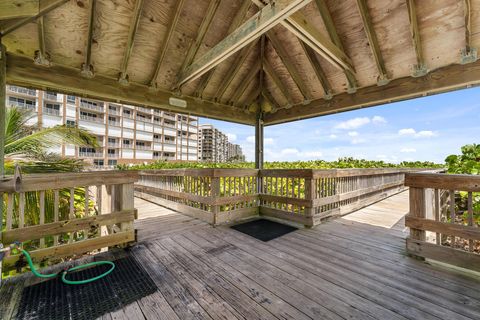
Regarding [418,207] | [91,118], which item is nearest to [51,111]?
[91,118]

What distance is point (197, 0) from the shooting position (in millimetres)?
3148

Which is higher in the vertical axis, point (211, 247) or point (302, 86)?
point (302, 86)

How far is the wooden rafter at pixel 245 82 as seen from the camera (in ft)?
14.9

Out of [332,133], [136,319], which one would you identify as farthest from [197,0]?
[332,133]

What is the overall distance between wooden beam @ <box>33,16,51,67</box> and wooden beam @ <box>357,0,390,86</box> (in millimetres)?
4352

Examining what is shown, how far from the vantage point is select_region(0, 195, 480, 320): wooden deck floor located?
162 cm

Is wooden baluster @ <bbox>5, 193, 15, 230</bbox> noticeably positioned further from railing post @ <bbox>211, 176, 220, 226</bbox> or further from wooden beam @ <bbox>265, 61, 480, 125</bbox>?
wooden beam @ <bbox>265, 61, 480, 125</bbox>

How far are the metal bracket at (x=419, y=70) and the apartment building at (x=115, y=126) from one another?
2096 cm

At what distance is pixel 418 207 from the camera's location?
102 inches

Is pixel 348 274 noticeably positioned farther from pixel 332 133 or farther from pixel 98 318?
pixel 332 133

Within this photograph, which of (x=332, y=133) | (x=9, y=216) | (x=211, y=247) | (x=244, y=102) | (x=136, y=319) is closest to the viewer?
(x=136, y=319)

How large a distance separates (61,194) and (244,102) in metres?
4.65

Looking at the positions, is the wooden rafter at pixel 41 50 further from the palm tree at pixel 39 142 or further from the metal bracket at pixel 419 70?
the metal bracket at pixel 419 70

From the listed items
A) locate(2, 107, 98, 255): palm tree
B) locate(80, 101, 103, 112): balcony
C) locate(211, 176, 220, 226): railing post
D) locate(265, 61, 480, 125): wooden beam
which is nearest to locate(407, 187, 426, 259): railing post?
locate(265, 61, 480, 125): wooden beam
